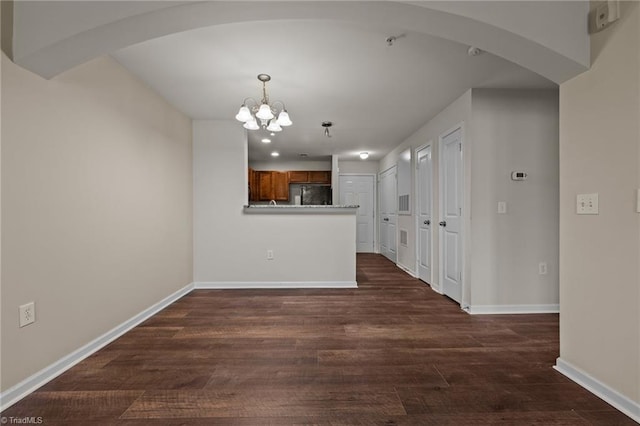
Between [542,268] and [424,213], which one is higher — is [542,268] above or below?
below

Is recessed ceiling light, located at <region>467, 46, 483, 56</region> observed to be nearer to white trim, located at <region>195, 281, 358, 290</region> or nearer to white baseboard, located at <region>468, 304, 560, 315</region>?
white baseboard, located at <region>468, 304, 560, 315</region>

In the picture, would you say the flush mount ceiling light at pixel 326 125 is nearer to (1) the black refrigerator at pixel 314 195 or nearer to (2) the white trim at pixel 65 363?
(1) the black refrigerator at pixel 314 195

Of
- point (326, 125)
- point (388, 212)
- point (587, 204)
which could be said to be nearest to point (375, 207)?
point (388, 212)

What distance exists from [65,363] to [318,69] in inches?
112

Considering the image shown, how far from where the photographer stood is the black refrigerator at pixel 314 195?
→ 6.41 m

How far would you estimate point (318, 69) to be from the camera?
2385mm

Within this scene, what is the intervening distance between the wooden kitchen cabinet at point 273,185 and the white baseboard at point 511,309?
4593mm

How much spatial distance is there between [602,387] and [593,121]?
4.83 feet

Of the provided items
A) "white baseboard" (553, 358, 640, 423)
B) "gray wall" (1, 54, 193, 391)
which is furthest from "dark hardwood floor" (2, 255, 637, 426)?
"gray wall" (1, 54, 193, 391)

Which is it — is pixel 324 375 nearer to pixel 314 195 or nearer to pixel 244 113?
pixel 244 113

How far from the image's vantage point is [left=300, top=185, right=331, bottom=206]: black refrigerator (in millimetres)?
6406

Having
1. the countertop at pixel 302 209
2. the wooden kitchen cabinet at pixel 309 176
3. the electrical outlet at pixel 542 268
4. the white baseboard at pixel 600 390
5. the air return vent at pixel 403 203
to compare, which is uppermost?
the wooden kitchen cabinet at pixel 309 176

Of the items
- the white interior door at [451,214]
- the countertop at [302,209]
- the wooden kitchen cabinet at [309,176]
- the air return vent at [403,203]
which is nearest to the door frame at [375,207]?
the wooden kitchen cabinet at [309,176]

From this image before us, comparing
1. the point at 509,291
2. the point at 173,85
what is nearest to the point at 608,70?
the point at 509,291
